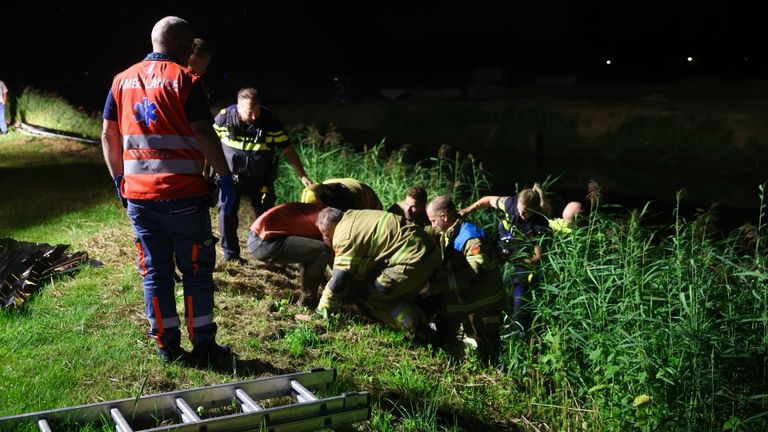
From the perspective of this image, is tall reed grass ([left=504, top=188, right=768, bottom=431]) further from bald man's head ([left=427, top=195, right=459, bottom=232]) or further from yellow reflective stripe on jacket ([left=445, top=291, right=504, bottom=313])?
bald man's head ([left=427, top=195, right=459, bottom=232])

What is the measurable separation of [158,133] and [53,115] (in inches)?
450

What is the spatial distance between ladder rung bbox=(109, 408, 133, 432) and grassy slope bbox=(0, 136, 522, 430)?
39 centimetres

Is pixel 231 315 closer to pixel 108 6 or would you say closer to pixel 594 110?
pixel 594 110

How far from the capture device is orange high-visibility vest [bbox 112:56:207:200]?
3746mm

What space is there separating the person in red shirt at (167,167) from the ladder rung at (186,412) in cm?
64

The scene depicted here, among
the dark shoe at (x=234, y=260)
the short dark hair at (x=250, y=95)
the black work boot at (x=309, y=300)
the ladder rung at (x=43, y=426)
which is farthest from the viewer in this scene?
the dark shoe at (x=234, y=260)

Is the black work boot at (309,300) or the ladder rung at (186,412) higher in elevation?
the ladder rung at (186,412)

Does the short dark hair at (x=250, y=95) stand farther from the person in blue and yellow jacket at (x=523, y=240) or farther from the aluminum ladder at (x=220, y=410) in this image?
the aluminum ladder at (x=220, y=410)

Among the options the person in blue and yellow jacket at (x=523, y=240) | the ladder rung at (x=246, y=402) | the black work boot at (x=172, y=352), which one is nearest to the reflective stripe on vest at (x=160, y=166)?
the black work boot at (x=172, y=352)

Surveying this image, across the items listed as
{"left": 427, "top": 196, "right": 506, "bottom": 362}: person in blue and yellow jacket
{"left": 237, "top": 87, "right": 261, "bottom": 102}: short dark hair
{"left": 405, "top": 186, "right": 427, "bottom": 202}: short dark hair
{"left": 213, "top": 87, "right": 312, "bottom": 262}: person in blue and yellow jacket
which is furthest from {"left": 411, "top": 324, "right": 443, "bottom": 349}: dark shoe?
{"left": 237, "top": 87, "right": 261, "bottom": 102}: short dark hair

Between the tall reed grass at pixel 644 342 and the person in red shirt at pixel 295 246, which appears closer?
the tall reed grass at pixel 644 342

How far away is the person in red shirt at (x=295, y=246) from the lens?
209 inches

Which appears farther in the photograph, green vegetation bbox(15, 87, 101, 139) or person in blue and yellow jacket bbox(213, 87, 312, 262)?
green vegetation bbox(15, 87, 101, 139)

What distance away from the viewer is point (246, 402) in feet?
11.3
